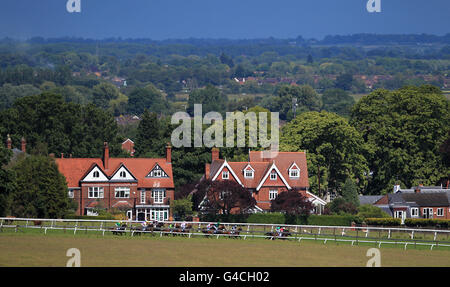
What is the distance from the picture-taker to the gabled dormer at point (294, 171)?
10044 centimetres

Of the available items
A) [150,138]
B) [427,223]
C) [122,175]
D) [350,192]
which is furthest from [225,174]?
[150,138]

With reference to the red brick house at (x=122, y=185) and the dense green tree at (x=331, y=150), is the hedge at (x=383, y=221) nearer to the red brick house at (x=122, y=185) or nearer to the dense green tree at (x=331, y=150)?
the red brick house at (x=122, y=185)

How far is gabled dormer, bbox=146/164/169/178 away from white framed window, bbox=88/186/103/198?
4878 mm

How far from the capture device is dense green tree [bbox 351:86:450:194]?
4382 inches

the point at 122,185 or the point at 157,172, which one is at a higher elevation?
the point at 157,172

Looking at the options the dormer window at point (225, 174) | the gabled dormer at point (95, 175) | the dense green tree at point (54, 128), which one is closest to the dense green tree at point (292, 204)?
the dormer window at point (225, 174)

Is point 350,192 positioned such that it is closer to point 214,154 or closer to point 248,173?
point 248,173

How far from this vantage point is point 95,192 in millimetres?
98750

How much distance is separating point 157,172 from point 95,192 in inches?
239

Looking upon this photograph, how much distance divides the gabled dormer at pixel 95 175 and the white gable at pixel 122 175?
828 mm
